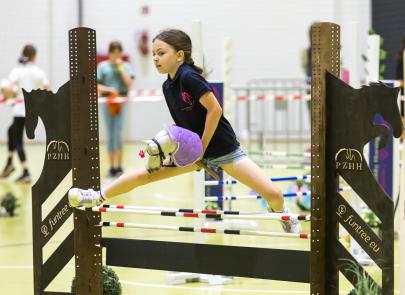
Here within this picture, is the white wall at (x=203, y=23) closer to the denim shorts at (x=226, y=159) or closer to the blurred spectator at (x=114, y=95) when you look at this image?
the blurred spectator at (x=114, y=95)

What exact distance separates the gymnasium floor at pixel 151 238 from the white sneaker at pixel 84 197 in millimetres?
1092

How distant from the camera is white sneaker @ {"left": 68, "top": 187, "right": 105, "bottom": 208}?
460cm

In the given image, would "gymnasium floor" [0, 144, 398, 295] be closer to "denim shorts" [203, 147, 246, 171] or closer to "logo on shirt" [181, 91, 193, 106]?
"denim shorts" [203, 147, 246, 171]

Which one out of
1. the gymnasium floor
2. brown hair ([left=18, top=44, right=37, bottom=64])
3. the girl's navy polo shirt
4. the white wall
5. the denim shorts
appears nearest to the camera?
the girl's navy polo shirt

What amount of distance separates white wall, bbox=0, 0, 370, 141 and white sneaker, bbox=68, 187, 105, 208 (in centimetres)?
1319

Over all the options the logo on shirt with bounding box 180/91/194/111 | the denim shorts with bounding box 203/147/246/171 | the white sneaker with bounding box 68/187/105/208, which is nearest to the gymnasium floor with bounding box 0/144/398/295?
the white sneaker with bounding box 68/187/105/208

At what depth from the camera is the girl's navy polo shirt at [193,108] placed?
4.54 m

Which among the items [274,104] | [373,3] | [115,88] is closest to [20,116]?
[115,88]

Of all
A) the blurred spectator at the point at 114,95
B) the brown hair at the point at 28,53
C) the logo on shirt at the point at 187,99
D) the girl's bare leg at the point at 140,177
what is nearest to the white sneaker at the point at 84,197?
the girl's bare leg at the point at 140,177

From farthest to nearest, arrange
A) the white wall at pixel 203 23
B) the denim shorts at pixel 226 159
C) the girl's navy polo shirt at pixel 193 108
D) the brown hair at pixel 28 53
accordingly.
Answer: the white wall at pixel 203 23, the brown hair at pixel 28 53, the denim shorts at pixel 226 159, the girl's navy polo shirt at pixel 193 108

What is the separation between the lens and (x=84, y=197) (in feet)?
15.3

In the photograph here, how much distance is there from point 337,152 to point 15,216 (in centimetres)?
557

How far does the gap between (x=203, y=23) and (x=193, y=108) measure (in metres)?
13.6

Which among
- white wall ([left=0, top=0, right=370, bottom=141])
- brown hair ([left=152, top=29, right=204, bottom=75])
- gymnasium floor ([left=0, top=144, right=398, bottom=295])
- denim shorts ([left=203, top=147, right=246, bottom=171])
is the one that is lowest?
gymnasium floor ([left=0, top=144, right=398, bottom=295])
